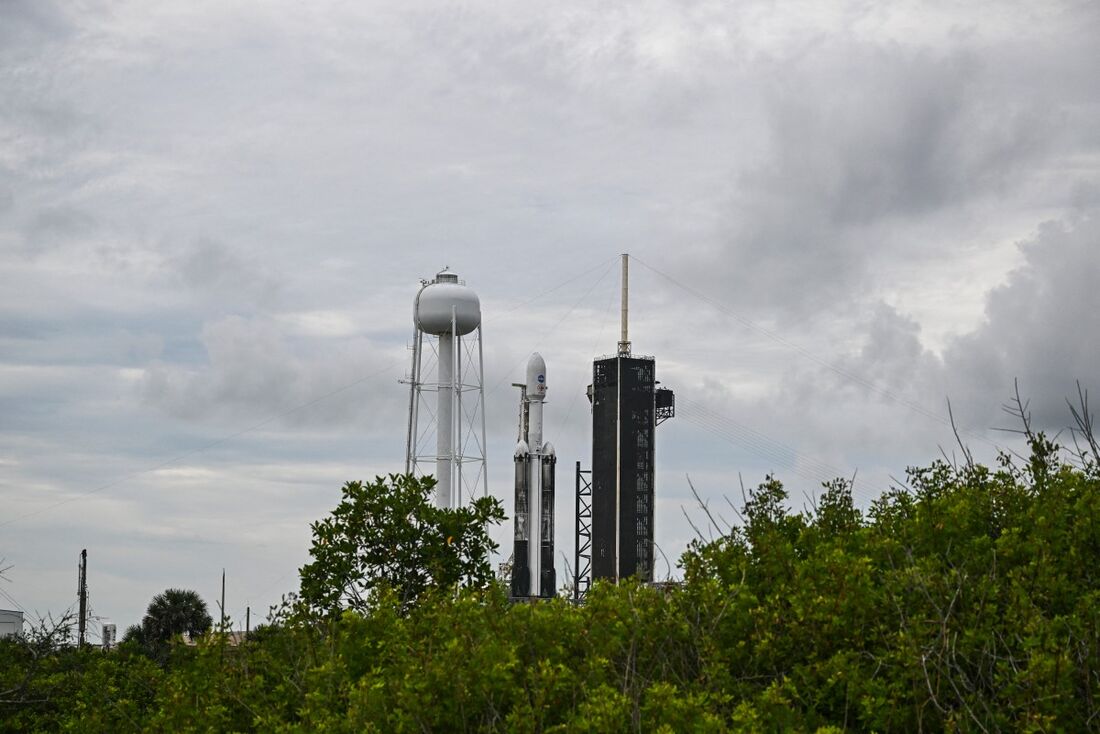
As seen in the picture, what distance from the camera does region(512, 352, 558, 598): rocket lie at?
84875 mm

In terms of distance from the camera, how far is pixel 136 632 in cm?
5284

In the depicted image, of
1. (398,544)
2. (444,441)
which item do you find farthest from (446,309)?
(398,544)

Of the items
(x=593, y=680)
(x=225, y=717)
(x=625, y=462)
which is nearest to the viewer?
(x=593, y=680)

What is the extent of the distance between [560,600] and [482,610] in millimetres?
925

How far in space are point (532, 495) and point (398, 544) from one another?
209ft

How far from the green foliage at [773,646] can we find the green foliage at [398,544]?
14.9 ft

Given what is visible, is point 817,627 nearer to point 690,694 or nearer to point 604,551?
point 690,694

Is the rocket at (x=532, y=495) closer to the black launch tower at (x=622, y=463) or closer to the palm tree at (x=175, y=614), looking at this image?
the black launch tower at (x=622, y=463)

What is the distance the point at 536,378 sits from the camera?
8925 centimetres

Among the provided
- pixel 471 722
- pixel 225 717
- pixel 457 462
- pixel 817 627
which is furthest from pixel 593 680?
pixel 457 462

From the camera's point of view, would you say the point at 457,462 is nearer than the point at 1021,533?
No

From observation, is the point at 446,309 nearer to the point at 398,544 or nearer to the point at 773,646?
the point at 398,544

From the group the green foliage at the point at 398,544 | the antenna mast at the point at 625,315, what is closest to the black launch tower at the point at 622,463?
the antenna mast at the point at 625,315

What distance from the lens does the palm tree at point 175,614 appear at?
5019cm
